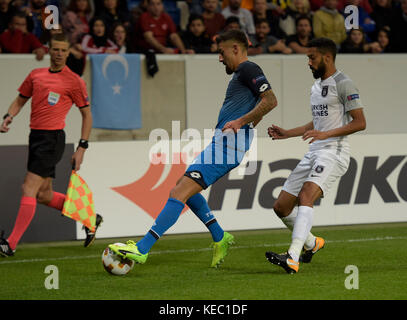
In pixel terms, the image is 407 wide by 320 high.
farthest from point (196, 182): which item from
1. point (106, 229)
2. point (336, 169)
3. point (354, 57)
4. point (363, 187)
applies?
point (354, 57)

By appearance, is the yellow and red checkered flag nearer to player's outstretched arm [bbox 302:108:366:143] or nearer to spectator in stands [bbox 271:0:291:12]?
player's outstretched arm [bbox 302:108:366:143]

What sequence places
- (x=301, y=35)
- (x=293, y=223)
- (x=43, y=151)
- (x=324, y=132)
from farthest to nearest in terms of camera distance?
(x=301, y=35) → (x=43, y=151) → (x=293, y=223) → (x=324, y=132)

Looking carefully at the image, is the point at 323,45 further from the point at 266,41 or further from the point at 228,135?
the point at 266,41

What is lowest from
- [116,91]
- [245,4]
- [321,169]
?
[321,169]

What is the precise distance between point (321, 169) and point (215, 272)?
1267 millimetres

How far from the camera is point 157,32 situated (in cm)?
1189

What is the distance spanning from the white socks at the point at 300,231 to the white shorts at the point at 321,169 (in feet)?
0.90

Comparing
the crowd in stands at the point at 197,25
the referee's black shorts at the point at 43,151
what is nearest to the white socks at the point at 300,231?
the referee's black shorts at the point at 43,151

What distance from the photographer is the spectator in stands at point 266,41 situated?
39.9 feet

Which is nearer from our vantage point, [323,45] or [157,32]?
[323,45]

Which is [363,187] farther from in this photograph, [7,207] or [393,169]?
[7,207]

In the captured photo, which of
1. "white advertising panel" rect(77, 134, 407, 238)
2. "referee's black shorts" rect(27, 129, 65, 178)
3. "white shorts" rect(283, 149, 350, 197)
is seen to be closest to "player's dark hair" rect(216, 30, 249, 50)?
"white shorts" rect(283, 149, 350, 197)

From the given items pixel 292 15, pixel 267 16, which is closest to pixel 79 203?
pixel 267 16

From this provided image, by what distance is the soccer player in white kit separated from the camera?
6.44 metres
